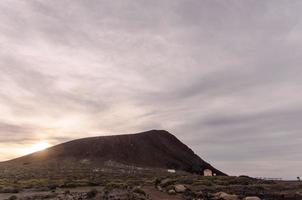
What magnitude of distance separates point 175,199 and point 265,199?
34.6ft

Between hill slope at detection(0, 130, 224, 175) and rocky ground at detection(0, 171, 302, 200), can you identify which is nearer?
rocky ground at detection(0, 171, 302, 200)

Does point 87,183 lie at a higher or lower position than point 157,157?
lower

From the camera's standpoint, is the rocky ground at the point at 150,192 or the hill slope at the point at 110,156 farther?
the hill slope at the point at 110,156

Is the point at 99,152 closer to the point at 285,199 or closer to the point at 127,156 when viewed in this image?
the point at 127,156

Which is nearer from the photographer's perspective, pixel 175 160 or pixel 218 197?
pixel 218 197

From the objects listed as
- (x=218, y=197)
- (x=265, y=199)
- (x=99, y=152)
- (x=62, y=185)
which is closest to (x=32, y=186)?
(x=62, y=185)

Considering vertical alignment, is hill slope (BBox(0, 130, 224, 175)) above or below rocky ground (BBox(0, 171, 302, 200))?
above

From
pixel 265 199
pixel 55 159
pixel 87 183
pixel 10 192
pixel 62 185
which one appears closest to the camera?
pixel 265 199

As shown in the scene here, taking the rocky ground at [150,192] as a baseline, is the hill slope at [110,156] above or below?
above

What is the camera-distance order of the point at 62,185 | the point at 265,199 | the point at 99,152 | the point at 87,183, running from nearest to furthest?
1. the point at 265,199
2. the point at 62,185
3. the point at 87,183
4. the point at 99,152

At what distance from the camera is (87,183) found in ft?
233

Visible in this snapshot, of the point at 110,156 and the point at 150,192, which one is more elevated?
the point at 110,156

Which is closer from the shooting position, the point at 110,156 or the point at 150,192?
the point at 150,192

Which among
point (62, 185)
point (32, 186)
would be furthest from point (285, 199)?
point (32, 186)
